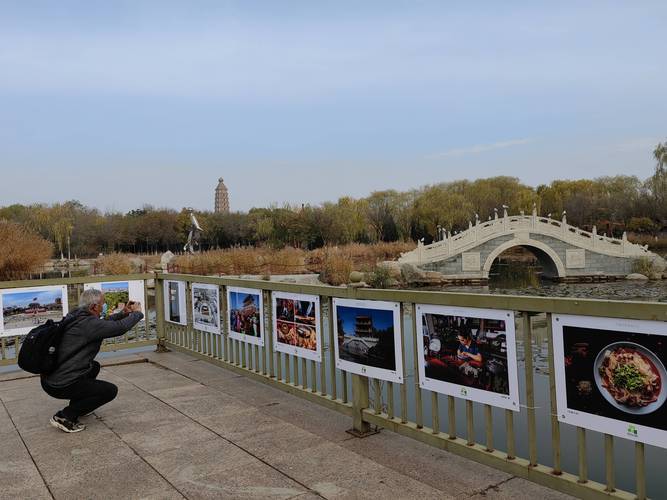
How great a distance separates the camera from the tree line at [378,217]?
200ft

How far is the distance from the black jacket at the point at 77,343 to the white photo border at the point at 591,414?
11.6 ft

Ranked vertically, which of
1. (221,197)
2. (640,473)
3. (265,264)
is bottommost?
(640,473)

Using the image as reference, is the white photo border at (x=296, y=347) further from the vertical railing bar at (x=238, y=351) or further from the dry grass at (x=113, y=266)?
the dry grass at (x=113, y=266)

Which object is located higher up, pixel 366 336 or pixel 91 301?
pixel 91 301

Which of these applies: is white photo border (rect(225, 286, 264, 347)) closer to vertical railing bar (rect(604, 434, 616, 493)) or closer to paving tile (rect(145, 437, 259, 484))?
paving tile (rect(145, 437, 259, 484))

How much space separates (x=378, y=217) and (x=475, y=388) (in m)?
68.7

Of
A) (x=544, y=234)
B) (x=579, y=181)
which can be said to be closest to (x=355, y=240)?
(x=544, y=234)

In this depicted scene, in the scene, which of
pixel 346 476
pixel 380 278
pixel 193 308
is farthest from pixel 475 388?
pixel 380 278

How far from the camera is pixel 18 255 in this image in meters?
23.1

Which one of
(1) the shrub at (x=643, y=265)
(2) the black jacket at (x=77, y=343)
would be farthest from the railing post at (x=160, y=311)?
(1) the shrub at (x=643, y=265)

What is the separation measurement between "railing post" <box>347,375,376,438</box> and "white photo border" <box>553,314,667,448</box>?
1798 millimetres

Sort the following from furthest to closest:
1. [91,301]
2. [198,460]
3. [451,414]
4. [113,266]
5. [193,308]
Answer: [113,266]
[193,308]
[91,301]
[198,460]
[451,414]

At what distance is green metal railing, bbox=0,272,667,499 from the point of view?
3008mm

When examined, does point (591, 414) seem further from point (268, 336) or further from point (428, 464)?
point (268, 336)
